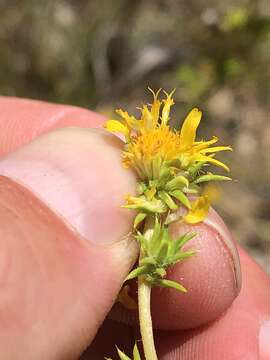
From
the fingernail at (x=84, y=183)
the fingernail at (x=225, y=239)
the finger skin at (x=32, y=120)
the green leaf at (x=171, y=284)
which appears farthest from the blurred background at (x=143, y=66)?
the green leaf at (x=171, y=284)

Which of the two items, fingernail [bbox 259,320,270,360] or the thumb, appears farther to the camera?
fingernail [bbox 259,320,270,360]

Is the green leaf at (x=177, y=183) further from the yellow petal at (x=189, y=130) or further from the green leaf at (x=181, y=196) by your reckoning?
the yellow petal at (x=189, y=130)

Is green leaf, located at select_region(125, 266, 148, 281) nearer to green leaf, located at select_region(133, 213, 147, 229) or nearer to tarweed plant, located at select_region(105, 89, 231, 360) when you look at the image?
tarweed plant, located at select_region(105, 89, 231, 360)

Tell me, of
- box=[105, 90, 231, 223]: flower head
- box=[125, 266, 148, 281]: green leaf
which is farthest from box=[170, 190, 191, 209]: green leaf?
box=[125, 266, 148, 281]: green leaf

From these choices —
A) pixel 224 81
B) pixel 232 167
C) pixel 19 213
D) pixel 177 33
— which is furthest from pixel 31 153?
pixel 177 33

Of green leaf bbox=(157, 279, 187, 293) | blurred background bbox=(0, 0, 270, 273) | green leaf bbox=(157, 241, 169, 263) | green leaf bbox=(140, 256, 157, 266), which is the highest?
blurred background bbox=(0, 0, 270, 273)

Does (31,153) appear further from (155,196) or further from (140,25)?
(140,25)

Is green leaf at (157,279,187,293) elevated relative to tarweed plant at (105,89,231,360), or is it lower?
lower

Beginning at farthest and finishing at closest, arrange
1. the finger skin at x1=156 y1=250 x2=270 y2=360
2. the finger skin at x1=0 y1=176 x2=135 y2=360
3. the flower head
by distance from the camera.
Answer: the finger skin at x1=156 y1=250 x2=270 y2=360 < the flower head < the finger skin at x1=0 y1=176 x2=135 y2=360
